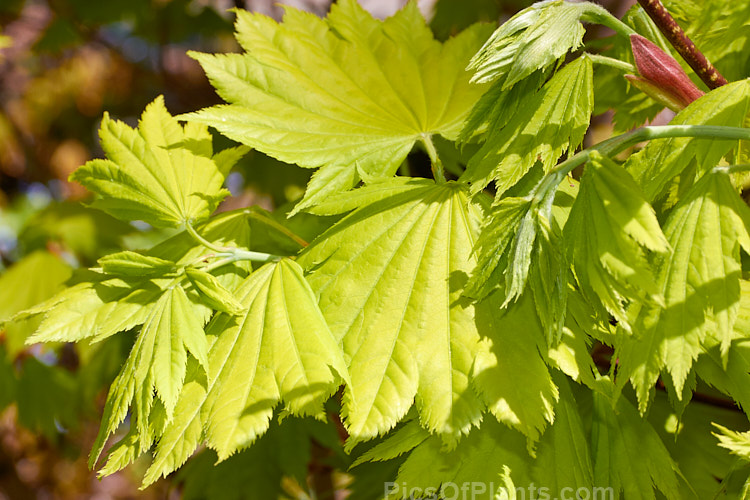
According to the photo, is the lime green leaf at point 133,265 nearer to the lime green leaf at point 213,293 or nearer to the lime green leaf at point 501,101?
the lime green leaf at point 213,293

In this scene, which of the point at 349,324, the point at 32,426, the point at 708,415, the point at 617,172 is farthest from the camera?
the point at 32,426

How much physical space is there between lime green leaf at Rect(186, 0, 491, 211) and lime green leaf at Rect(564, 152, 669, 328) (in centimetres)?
28

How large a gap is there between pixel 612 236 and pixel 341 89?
0.44m

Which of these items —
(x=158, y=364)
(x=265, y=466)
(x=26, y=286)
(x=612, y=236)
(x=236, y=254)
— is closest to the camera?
(x=612, y=236)

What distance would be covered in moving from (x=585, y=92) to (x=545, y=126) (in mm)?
56

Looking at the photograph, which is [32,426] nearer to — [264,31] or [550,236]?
[264,31]

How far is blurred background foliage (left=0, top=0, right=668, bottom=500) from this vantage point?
1262 millimetres

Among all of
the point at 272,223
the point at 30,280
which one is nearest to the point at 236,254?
the point at 272,223

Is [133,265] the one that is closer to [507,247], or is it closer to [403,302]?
[403,302]

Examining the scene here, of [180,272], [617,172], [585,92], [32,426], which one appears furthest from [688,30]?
[32,426]

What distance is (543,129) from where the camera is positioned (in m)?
0.57

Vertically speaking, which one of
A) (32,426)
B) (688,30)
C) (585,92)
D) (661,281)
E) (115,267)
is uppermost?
(688,30)

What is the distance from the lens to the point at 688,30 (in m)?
0.78

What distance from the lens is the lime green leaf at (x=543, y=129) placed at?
567 mm
